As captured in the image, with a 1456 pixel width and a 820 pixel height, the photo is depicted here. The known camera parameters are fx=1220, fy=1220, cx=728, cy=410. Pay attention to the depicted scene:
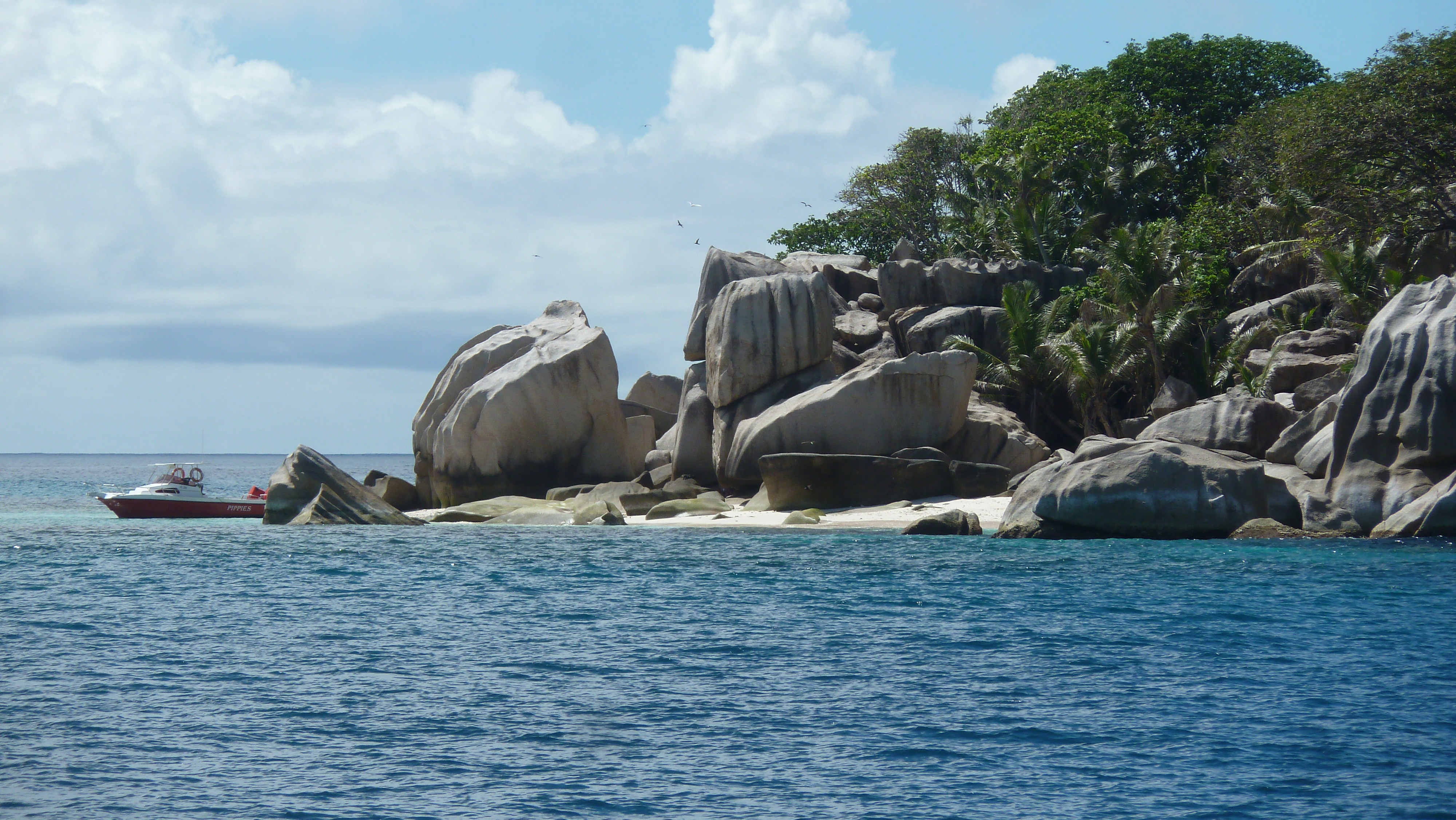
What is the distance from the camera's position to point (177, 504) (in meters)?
42.1

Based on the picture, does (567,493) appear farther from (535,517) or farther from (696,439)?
(696,439)

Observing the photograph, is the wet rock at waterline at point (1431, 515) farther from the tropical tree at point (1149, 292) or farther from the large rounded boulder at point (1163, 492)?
the tropical tree at point (1149, 292)

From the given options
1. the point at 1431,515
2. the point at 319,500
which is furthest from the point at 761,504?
the point at 1431,515

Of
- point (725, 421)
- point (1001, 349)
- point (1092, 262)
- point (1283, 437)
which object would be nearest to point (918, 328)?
point (1001, 349)

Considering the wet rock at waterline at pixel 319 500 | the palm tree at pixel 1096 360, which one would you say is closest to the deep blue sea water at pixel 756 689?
the wet rock at waterline at pixel 319 500

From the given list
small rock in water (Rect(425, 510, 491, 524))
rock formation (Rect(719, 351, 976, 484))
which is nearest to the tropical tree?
rock formation (Rect(719, 351, 976, 484))

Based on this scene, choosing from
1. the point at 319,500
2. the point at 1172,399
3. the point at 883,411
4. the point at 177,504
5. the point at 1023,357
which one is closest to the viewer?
the point at 883,411

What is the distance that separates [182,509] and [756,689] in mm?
35633

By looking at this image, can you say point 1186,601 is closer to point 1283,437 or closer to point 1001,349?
point 1283,437

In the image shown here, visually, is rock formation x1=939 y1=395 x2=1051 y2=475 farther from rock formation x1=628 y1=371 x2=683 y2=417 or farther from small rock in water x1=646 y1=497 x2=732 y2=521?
rock formation x1=628 y1=371 x2=683 y2=417

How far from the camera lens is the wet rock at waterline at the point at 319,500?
35.5 m

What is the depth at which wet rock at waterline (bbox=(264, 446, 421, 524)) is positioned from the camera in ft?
116

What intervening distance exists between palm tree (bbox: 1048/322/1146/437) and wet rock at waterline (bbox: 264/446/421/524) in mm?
19926

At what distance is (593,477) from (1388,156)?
24.3 m
